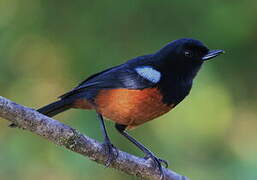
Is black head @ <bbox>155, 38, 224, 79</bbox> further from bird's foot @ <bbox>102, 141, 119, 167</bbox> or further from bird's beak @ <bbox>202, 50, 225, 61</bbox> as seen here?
bird's foot @ <bbox>102, 141, 119, 167</bbox>

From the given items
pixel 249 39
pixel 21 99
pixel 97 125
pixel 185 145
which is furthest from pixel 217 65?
pixel 21 99

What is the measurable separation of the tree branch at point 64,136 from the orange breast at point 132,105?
0.50m

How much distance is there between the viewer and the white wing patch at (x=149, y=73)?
15.4 ft

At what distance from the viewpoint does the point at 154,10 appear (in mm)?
5590

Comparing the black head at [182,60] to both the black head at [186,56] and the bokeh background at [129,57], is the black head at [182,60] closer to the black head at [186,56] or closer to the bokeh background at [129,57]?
the black head at [186,56]

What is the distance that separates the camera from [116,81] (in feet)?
15.7

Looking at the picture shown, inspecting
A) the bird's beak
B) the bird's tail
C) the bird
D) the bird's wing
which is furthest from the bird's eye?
the bird's tail

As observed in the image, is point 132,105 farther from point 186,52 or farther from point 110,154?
point 186,52

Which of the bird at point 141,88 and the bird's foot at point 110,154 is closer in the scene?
the bird's foot at point 110,154

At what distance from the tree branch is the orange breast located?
0.50 meters

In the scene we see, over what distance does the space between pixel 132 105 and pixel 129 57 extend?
1120 mm

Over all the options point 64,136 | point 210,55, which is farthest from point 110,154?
point 210,55

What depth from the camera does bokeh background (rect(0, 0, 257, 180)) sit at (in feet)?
17.3

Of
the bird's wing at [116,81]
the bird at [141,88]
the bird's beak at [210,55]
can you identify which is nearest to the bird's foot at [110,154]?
the bird at [141,88]
